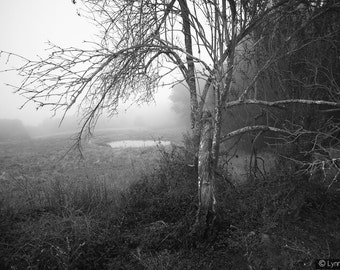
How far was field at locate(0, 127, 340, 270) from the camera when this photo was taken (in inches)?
144

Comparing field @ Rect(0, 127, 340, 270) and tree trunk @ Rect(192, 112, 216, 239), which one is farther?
tree trunk @ Rect(192, 112, 216, 239)

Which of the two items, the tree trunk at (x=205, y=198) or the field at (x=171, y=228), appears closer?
the field at (x=171, y=228)

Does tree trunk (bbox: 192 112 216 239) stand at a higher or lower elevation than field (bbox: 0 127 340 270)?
higher

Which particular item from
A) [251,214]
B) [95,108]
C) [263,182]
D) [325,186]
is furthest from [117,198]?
[325,186]

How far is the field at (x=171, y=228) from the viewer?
3666mm

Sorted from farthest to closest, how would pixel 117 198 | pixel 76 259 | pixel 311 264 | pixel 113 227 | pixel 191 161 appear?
pixel 191 161, pixel 117 198, pixel 113 227, pixel 76 259, pixel 311 264

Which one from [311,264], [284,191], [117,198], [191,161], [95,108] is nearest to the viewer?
[311,264]

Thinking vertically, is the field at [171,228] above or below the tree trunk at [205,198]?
below

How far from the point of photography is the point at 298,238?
404 cm

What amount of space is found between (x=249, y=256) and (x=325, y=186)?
318 centimetres

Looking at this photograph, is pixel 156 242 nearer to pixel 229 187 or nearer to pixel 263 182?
pixel 229 187

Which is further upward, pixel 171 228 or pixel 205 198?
pixel 205 198

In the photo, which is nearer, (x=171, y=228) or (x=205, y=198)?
(x=205, y=198)

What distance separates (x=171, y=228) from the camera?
14.1ft
